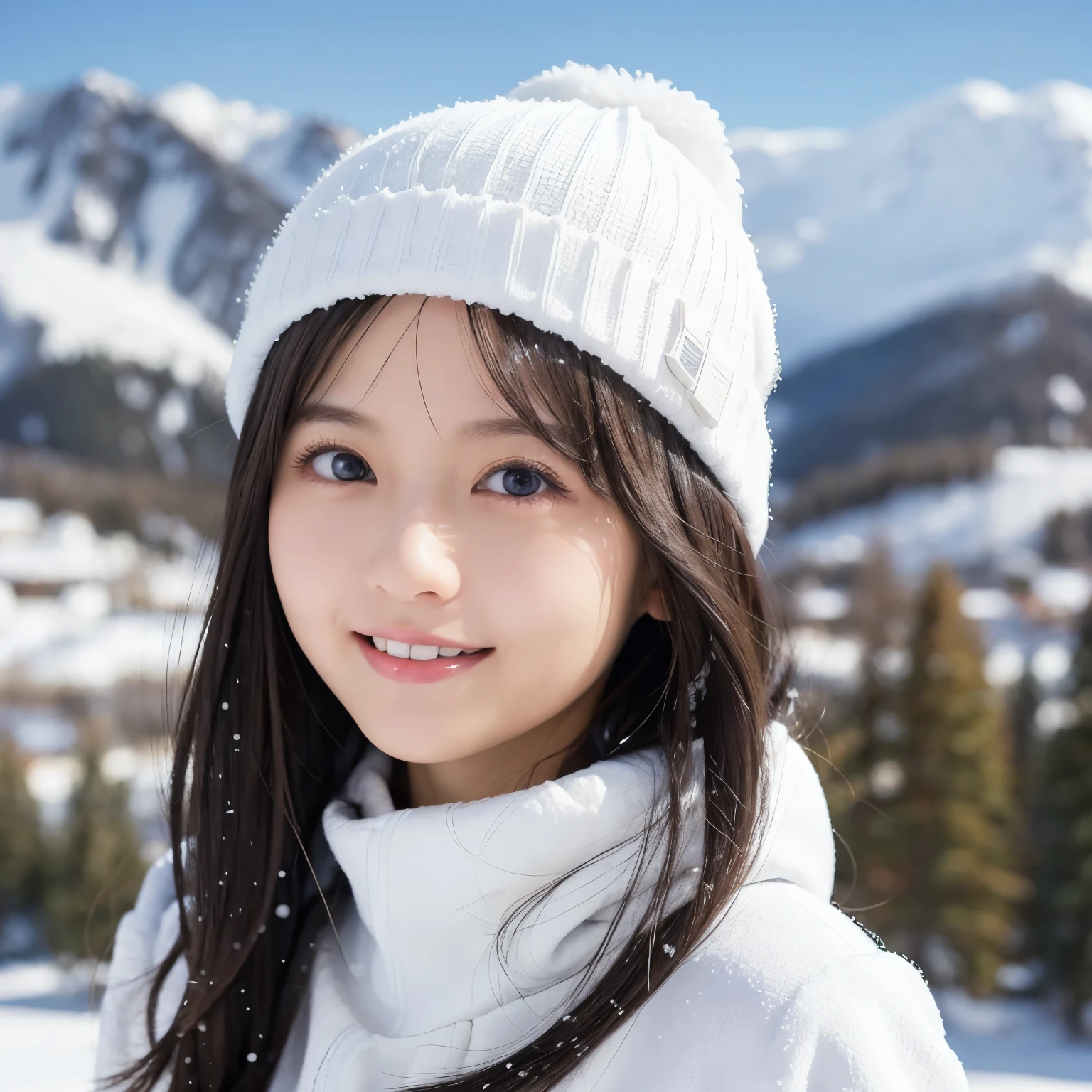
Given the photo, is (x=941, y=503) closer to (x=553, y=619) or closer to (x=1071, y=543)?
(x=1071, y=543)

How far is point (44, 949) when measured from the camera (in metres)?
19.4

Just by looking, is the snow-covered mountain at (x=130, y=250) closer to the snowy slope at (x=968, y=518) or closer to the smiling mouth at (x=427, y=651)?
the snowy slope at (x=968, y=518)

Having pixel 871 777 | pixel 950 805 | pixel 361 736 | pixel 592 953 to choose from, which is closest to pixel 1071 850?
pixel 950 805

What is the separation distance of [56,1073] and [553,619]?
28.6 ft

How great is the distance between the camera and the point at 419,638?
1047 mm

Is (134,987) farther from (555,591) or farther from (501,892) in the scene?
(555,591)

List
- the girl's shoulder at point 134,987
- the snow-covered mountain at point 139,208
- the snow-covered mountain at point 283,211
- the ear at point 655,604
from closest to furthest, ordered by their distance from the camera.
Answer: the ear at point 655,604 < the girl's shoulder at point 134,987 < the snow-covered mountain at point 283,211 < the snow-covered mountain at point 139,208

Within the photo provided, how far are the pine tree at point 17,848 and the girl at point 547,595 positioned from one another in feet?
70.8

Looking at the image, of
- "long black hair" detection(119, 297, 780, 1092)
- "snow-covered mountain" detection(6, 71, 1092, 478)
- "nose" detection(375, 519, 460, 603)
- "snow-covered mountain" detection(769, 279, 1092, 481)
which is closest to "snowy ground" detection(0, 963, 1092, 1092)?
"long black hair" detection(119, 297, 780, 1092)

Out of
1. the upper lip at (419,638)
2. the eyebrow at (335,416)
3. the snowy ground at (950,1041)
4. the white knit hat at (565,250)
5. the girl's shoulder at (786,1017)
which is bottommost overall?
the snowy ground at (950,1041)

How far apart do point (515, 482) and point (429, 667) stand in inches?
8.7

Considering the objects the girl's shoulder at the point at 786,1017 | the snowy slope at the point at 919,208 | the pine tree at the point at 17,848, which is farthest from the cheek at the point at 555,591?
the snowy slope at the point at 919,208

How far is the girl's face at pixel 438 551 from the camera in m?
1.04

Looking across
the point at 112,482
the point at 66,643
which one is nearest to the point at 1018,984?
the point at 66,643
